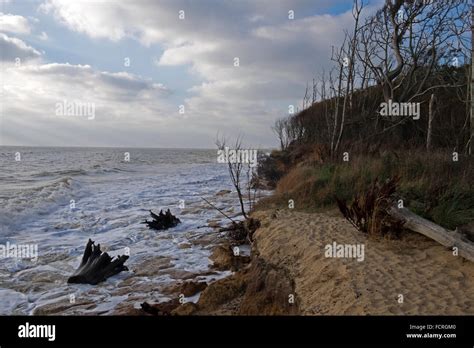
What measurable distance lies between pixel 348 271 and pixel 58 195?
15738 millimetres

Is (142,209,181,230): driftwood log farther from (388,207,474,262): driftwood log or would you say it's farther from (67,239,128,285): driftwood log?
(388,207,474,262): driftwood log

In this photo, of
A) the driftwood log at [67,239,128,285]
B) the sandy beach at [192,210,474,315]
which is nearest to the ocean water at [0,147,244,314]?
the driftwood log at [67,239,128,285]

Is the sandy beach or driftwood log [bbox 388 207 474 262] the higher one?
driftwood log [bbox 388 207 474 262]

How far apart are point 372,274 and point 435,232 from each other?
1.92 metres

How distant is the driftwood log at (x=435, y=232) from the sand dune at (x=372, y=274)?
6.4 inches

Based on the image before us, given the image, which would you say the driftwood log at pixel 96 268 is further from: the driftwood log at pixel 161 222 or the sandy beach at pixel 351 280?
the driftwood log at pixel 161 222

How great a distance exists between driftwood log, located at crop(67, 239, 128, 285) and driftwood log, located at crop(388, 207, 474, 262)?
6.06m

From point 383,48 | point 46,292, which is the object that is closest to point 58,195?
point 46,292

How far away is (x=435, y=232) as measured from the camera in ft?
21.4

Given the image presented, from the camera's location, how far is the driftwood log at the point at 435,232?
5.86m

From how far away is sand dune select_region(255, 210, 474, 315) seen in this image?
4.58 m

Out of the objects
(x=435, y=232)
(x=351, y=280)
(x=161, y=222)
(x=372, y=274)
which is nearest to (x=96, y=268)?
(x=161, y=222)

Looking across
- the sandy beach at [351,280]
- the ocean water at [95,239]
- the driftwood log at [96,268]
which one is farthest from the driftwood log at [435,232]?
the driftwood log at [96,268]

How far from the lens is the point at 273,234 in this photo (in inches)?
327
